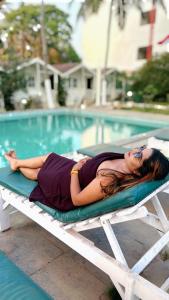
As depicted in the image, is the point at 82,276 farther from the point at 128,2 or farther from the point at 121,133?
the point at 128,2

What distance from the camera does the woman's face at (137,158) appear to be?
5.56 feet

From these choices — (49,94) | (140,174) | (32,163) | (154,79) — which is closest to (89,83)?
(154,79)

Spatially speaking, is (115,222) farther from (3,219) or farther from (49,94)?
(49,94)

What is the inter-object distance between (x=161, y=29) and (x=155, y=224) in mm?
19299

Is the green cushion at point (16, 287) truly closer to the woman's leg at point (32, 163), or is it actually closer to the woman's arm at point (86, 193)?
the woman's arm at point (86, 193)

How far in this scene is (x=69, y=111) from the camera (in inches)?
529

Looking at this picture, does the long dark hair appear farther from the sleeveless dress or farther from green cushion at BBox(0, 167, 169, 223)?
the sleeveless dress

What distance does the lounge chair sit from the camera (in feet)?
4.82

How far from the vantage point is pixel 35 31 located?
A: 21812 millimetres

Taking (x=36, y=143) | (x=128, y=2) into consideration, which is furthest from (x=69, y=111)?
(x=128, y=2)

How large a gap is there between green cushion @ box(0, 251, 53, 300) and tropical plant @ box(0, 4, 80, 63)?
20157mm

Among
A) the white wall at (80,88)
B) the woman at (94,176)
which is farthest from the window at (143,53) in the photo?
the woman at (94,176)

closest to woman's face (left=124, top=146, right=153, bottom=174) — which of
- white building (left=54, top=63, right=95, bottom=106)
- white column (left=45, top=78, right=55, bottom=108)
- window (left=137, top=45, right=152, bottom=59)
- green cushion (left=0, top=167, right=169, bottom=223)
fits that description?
green cushion (left=0, top=167, right=169, bottom=223)

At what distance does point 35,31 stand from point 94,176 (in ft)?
75.2
